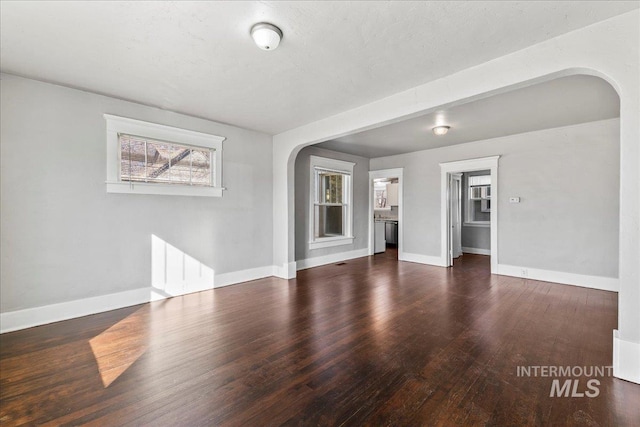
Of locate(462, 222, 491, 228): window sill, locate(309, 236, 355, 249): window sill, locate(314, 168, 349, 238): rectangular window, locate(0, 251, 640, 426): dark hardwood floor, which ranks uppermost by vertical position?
locate(314, 168, 349, 238): rectangular window

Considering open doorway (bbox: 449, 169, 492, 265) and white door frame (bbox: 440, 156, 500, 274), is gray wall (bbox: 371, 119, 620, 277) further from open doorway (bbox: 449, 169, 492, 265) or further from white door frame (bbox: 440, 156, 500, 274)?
open doorway (bbox: 449, 169, 492, 265)

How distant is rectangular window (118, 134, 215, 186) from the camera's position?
12.0 ft

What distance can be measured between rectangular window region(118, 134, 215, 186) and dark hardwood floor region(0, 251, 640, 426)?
5.67 feet

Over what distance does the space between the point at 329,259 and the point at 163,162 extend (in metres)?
3.93

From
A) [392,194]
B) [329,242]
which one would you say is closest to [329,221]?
[329,242]

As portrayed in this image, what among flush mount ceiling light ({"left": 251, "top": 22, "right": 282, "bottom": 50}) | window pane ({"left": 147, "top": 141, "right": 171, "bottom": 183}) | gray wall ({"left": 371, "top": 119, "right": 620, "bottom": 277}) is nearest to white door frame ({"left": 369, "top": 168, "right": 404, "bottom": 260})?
gray wall ({"left": 371, "top": 119, "right": 620, "bottom": 277})

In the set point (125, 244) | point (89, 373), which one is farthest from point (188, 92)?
point (89, 373)

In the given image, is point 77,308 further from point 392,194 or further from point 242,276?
point 392,194

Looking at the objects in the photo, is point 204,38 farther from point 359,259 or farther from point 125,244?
point 359,259

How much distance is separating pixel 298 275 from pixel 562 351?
3828 millimetres

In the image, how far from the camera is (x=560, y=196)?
4.75 meters

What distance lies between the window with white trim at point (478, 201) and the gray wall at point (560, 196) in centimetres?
267

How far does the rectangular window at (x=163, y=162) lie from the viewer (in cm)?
367

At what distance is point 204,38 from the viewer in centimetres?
229
